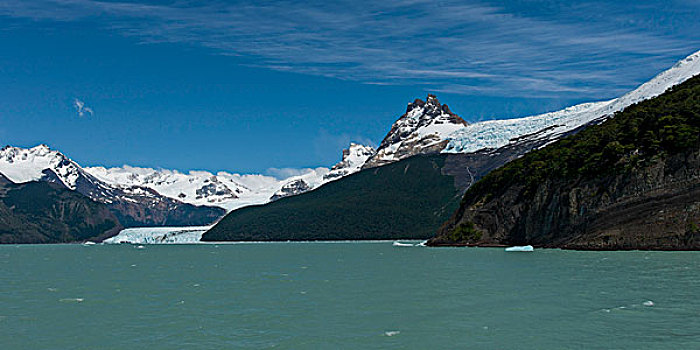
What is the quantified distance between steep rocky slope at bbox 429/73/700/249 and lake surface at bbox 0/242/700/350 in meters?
35.4

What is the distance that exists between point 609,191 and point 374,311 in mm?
88717

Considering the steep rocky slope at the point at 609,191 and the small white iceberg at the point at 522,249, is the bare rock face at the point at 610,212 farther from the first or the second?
the small white iceberg at the point at 522,249

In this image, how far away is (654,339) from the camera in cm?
3222

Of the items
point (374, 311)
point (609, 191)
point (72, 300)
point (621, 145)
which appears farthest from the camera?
point (621, 145)

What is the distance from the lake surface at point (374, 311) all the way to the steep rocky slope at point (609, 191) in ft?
116

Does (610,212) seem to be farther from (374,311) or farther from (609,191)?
(374,311)

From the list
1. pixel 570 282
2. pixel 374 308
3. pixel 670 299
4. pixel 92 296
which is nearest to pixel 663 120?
pixel 570 282

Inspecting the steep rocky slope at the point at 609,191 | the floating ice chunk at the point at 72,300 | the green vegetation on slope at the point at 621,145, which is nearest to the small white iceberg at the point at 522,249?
the steep rocky slope at the point at 609,191

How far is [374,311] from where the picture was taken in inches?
1754

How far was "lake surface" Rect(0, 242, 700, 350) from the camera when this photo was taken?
34188mm

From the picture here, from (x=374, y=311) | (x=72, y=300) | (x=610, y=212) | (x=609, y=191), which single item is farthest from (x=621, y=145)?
(x=72, y=300)

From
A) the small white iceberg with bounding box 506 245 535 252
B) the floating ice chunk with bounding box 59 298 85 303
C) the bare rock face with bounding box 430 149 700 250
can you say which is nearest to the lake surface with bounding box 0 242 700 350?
the floating ice chunk with bounding box 59 298 85 303

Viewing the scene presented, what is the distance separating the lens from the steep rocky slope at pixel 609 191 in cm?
10619

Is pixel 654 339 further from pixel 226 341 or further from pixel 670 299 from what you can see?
pixel 226 341
